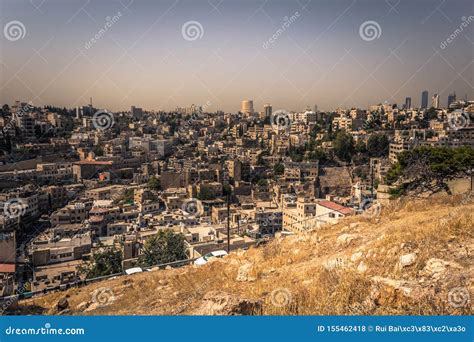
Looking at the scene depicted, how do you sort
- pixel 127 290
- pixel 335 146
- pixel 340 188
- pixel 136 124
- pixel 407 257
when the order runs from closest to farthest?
pixel 407 257
pixel 127 290
pixel 340 188
pixel 335 146
pixel 136 124

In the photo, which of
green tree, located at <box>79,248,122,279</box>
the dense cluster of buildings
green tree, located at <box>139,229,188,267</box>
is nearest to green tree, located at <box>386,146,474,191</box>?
the dense cluster of buildings

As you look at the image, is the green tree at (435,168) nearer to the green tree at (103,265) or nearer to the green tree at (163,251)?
the green tree at (163,251)

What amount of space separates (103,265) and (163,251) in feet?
2.84

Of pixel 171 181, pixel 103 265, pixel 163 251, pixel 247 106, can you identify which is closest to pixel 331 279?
pixel 163 251

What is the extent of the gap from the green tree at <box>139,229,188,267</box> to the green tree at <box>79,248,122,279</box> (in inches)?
15.9

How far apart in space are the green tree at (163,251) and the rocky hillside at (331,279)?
234cm

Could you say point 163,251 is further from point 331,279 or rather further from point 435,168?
point 331,279

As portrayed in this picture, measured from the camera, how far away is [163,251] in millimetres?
5051

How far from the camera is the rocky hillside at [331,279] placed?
134 cm

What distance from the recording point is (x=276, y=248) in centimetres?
246

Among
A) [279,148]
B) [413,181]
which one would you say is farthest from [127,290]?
[279,148]

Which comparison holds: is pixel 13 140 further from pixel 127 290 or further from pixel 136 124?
pixel 127 290

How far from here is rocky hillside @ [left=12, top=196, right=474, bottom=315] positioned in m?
1.34

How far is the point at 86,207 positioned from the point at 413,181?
7.67 metres
